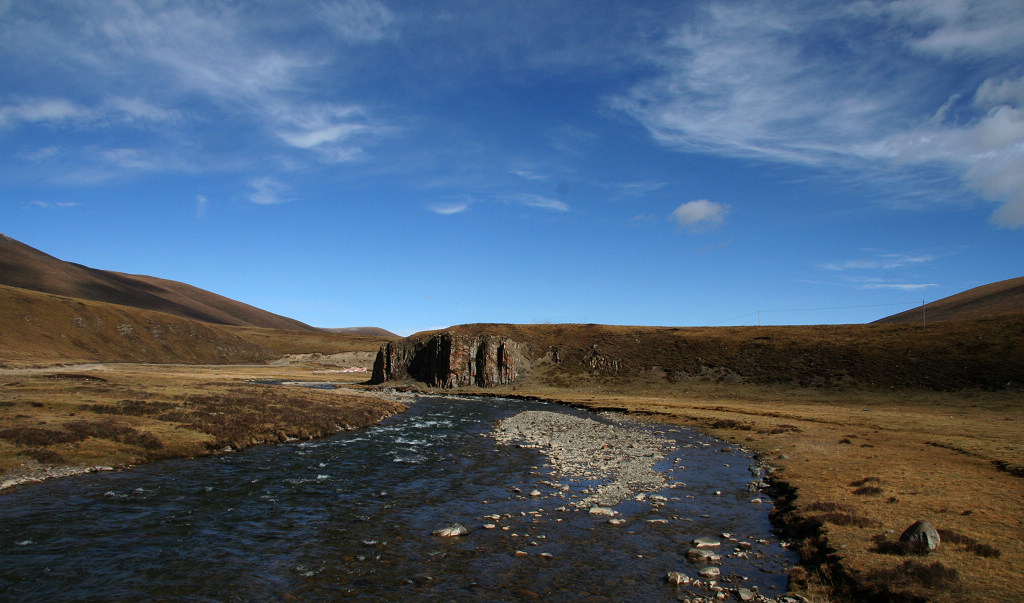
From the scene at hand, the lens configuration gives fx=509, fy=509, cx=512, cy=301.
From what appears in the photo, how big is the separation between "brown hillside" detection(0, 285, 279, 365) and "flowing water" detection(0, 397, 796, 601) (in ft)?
352

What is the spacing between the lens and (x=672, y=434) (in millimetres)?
43031

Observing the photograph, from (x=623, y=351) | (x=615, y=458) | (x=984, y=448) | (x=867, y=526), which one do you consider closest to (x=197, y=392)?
(x=615, y=458)

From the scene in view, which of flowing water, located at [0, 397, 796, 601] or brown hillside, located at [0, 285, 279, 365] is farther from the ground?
brown hillside, located at [0, 285, 279, 365]

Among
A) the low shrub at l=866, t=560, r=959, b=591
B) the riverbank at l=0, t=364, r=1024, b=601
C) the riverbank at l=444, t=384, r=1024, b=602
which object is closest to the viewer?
the low shrub at l=866, t=560, r=959, b=591

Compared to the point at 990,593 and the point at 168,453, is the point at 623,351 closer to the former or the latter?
the point at 168,453

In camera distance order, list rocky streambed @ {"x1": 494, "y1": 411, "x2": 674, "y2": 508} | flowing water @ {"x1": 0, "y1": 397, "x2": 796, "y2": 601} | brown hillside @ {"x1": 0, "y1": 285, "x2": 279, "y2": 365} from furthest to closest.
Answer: brown hillside @ {"x1": 0, "y1": 285, "x2": 279, "y2": 365}
rocky streambed @ {"x1": 494, "y1": 411, "x2": 674, "y2": 508}
flowing water @ {"x1": 0, "y1": 397, "x2": 796, "y2": 601}

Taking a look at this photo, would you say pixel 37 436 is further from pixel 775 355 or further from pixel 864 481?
pixel 775 355

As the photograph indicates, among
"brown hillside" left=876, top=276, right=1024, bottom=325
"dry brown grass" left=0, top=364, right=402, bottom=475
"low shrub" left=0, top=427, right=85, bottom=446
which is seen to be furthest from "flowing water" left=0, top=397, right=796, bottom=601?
"brown hillside" left=876, top=276, right=1024, bottom=325

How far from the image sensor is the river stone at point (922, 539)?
13.1 m

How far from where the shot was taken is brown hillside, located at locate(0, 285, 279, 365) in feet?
398

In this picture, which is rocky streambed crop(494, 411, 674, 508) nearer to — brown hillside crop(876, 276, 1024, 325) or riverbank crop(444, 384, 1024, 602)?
riverbank crop(444, 384, 1024, 602)

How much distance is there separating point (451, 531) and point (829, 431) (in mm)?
36478

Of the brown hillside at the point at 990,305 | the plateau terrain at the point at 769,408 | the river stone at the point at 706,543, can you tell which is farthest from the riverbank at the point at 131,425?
the brown hillside at the point at 990,305

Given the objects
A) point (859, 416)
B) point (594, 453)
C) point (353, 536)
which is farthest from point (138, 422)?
point (859, 416)
